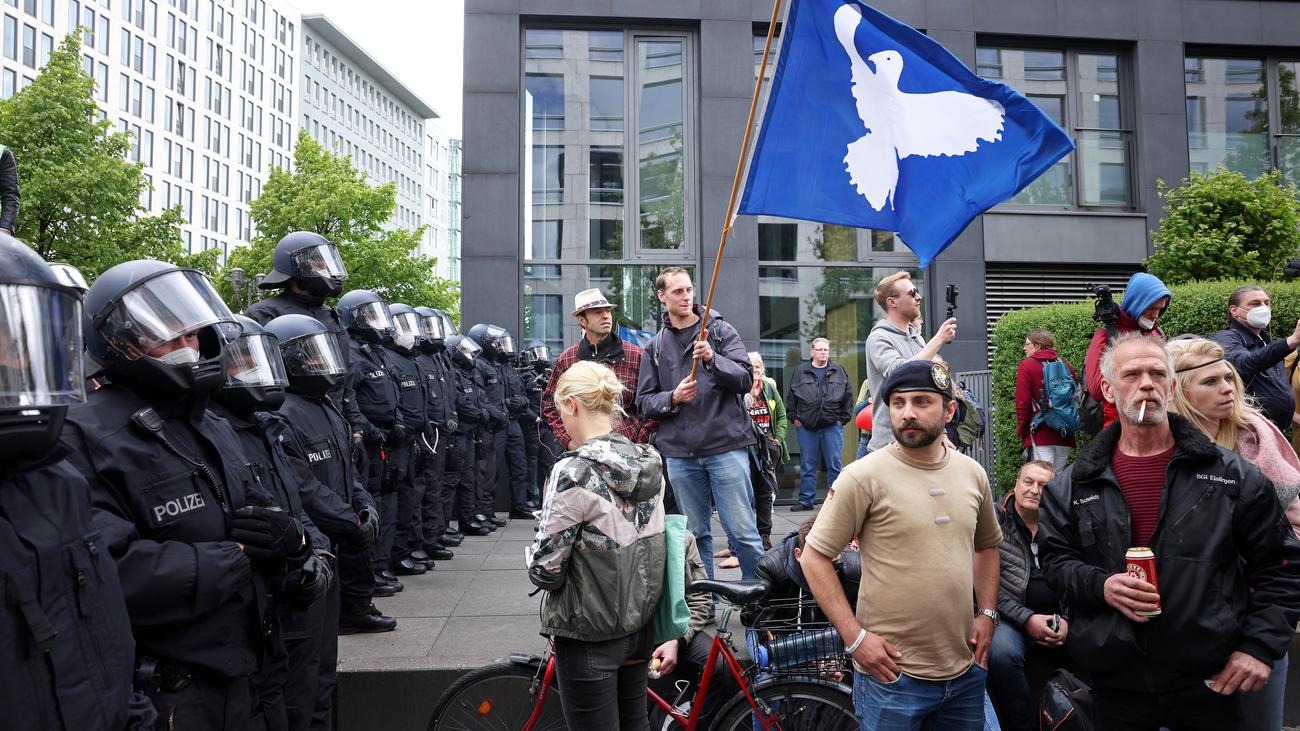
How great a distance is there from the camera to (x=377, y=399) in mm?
8086

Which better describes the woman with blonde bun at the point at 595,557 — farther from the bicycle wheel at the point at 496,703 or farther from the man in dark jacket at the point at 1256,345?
the man in dark jacket at the point at 1256,345

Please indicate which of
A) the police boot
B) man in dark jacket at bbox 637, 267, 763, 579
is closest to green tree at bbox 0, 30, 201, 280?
the police boot

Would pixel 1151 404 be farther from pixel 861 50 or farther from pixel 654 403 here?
pixel 654 403

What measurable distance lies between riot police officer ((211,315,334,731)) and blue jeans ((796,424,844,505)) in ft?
28.9

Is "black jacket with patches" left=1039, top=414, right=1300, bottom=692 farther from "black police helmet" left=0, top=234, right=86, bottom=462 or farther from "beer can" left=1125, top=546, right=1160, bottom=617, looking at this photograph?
"black police helmet" left=0, top=234, right=86, bottom=462

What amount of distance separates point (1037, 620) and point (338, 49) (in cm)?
10581

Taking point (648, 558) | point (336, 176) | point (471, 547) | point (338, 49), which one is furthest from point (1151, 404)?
point (338, 49)

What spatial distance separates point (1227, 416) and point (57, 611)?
389 cm

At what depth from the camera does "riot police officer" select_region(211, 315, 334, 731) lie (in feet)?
11.7

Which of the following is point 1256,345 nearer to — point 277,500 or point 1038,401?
point 1038,401

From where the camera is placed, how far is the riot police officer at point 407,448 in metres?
8.52

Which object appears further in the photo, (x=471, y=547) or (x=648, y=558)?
(x=471, y=547)

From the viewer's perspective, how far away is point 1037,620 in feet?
15.6

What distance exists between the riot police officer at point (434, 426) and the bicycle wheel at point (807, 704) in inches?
211
